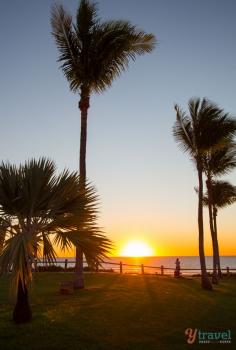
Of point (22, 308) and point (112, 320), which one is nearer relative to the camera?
point (22, 308)

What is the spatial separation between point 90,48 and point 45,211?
1308 centimetres

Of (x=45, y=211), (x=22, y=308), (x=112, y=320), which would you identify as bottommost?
(x=112, y=320)

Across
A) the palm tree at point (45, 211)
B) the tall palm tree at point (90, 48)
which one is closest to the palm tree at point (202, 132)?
the tall palm tree at point (90, 48)

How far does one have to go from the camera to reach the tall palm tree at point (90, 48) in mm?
21469

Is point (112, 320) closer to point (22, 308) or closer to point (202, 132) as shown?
point (22, 308)

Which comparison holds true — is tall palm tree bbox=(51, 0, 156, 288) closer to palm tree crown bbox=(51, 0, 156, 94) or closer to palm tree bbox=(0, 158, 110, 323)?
palm tree crown bbox=(51, 0, 156, 94)

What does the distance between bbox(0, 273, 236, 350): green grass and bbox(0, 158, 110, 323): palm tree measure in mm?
1262

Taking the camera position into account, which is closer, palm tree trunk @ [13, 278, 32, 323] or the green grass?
the green grass

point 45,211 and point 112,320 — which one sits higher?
point 45,211

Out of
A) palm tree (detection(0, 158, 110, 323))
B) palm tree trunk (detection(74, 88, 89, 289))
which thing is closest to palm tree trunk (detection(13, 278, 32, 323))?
palm tree (detection(0, 158, 110, 323))

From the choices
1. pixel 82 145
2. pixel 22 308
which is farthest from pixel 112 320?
pixel 82 145

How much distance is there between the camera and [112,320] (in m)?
12.3

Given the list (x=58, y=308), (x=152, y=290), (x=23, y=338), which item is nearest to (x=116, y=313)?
(x=58, y=308)

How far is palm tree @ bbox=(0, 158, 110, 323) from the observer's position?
1088cm
